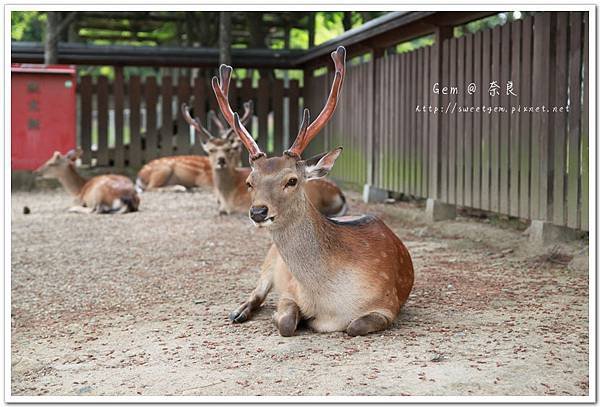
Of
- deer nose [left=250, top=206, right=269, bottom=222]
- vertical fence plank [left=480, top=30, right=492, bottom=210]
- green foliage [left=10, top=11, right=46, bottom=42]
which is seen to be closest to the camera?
deer nose [left=250, top=206, right=269, bottom=222]

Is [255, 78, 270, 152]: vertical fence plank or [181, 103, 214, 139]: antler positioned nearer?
[181, 103, 214, 139]: antler

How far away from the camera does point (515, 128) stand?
6777mm

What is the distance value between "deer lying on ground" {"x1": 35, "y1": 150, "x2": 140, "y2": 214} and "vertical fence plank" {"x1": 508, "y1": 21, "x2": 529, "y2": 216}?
4993 mm

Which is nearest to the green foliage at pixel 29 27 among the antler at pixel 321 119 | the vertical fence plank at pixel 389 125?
the vertical fence plank at pixel 389 125

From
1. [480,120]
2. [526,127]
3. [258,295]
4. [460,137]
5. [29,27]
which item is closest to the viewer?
[258,295]

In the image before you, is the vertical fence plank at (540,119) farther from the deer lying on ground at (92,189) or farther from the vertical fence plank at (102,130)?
the vertical fence plank at (102,130)

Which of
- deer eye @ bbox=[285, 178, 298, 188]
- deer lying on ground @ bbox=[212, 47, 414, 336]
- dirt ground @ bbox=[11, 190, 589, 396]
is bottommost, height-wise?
dirt ground @ bbox=[11, 190, 589, 396]

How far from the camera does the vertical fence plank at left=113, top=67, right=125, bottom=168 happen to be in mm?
13617

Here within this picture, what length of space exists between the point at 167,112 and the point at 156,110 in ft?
0.83

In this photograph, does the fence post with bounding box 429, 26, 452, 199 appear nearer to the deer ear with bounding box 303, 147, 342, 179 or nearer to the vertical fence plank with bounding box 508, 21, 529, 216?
the vertical fence plank with bounding box 508, 21, 529, 216

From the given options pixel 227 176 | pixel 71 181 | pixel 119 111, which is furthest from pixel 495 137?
pixel 119 111

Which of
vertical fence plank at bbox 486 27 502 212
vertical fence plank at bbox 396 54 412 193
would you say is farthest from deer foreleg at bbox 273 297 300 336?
vertical fence plank at bbox 396 54 412 193

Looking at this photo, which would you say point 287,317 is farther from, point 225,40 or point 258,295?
point 225,40

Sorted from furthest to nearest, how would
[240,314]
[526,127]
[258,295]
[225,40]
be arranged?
1. [225,40]
2. [526,127]
3. [258,295]
4. [240,314]
